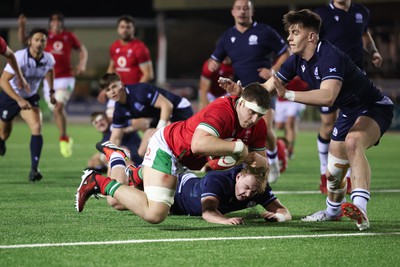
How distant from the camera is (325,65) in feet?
25.6

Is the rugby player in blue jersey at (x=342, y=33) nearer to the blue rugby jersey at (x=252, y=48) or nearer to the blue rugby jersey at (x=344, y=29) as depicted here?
the blue rugby jersey at (x=344, y=29)

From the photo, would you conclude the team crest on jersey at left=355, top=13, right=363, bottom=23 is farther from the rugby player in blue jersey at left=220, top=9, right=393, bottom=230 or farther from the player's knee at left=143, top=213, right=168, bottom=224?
the player's knee at left=143, top=213, right=168, bottom=224

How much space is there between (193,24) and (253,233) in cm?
3732

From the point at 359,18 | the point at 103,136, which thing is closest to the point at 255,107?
the point at 359,18

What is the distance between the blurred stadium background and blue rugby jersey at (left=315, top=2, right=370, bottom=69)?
22168 mm

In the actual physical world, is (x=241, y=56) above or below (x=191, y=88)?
above

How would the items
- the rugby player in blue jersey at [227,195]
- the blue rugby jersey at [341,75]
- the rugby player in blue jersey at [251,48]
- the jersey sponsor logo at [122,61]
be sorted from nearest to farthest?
the blue rugby jersey at [341,75], the rugby player in blue jersey at [227,195], the rugby player in blue jersey at [251,48], the jersey sponsor logo at [122,61]

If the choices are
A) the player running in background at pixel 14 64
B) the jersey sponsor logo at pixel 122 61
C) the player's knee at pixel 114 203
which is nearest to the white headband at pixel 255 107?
the player's knee at pixel 114 203

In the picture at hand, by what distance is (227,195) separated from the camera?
8266 mm

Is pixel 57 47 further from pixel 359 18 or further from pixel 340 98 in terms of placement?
pixel 340 98

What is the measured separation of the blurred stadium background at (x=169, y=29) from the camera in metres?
35.8

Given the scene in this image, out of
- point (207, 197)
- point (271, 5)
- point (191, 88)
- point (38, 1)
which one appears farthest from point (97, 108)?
point (207, 197)

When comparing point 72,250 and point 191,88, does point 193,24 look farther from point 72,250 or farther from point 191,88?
point 72,250

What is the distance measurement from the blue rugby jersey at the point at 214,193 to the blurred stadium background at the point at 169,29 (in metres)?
25.2
